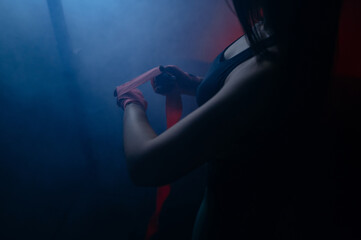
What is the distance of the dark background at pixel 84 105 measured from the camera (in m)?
0.89

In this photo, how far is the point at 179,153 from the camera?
1.12 feet

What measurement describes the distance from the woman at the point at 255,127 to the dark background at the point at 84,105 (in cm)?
67

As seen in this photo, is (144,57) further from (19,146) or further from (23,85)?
(19,146)

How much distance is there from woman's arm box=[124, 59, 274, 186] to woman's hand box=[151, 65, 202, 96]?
455mm

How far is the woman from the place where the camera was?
0.33 meters

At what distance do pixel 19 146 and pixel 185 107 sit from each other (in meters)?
1.00

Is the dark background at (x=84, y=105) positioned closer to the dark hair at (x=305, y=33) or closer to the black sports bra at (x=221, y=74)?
the black sports bra at (x=221, y=74)

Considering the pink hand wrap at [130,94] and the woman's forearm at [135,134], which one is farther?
the pink hand wrap at [130,94]

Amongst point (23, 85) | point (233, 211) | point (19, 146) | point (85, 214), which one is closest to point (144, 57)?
point (23, 85)

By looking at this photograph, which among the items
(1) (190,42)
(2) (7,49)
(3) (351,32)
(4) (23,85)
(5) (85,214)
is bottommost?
(5) (85,214)

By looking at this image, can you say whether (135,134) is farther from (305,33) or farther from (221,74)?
(305,33)

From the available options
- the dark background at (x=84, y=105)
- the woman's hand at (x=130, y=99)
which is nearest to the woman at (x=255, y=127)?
the woman's hand at (x=130, y=99)

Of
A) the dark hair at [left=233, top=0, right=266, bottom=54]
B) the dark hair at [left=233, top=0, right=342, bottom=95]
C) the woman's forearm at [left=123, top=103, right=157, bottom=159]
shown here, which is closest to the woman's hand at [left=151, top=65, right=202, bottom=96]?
the woman's forearm at [left=123, top=103, right=157, bottom=159]

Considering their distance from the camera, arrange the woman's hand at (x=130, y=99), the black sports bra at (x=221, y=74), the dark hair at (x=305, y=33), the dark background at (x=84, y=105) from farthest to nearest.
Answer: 1. the dark background at (x=84, y=105)
2. the woman's hand at (x=130, y=99)
3. the black sports bra at (x=221, y=74)
4. the dark hair at (x=305, y=33)
